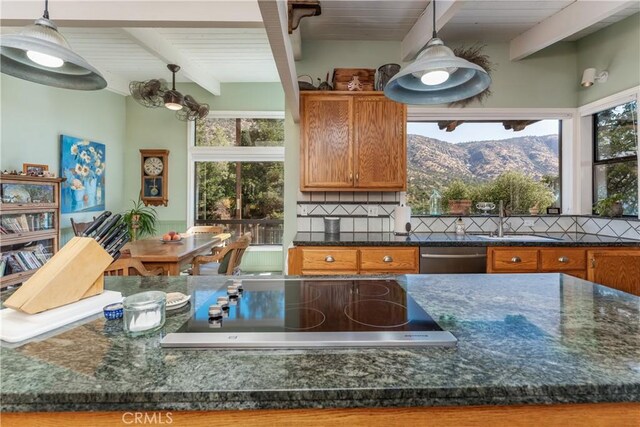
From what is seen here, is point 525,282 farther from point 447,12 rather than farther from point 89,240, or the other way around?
A: point 447,12

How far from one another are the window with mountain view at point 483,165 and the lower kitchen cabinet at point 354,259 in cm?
109

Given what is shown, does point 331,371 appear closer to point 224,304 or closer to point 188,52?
point 224,304

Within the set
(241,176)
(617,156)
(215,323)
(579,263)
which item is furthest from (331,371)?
(241,176)

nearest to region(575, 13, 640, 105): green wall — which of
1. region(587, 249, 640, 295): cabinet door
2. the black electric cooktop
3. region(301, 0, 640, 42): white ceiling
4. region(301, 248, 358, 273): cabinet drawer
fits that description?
region(301, 0, 640, 42): white ceiling

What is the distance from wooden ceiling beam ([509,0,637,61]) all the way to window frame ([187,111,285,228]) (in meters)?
3.45

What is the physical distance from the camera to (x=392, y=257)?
267 cm

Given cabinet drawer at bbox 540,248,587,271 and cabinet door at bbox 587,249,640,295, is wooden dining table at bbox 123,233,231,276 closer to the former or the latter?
cabinet drawer at bbox 540,248,587,271

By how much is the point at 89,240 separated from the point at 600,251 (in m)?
3.43

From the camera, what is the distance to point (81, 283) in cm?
96

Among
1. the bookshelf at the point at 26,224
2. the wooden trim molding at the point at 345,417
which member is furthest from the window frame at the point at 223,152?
the wooden trim molding at the point at 345,417

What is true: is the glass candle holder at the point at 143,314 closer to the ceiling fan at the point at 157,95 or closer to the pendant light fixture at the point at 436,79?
the pendant light fixture at the point at 436,79

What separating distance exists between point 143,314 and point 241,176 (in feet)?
16.1

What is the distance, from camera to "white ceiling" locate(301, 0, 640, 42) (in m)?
2.75

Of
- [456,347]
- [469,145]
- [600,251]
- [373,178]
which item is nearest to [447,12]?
[373,178]
